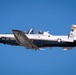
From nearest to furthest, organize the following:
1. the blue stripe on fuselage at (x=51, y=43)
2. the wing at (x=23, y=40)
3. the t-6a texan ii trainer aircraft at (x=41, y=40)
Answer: the wing at (x=23, y=40), the t-6a texan ii trainer aircraft at (x=41, y=40), the blue stripe on fuselage at (x=51, y=43)

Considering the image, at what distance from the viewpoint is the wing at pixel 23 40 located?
122 feet

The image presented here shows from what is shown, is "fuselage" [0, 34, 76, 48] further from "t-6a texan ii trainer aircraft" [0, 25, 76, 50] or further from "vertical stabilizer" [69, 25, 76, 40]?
"vertical stabilizer" [69, 25, 76, 40]

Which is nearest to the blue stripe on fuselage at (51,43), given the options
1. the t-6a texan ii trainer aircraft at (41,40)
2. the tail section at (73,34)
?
the t-6a texan ii trainer aircraft at (41,40)

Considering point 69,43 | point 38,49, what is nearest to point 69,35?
point 69,43

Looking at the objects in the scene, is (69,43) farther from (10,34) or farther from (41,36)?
(10,34)

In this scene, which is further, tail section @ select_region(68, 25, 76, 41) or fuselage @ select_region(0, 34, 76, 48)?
fuselage @ select_region(0, 34, 76, 48)

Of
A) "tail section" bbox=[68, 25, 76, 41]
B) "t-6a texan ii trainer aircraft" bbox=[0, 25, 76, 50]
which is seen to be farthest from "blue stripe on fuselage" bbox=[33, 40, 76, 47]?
"tail section" bbox=[68, 25, 76, 41]

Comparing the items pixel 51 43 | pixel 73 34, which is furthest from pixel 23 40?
pixel 73 34

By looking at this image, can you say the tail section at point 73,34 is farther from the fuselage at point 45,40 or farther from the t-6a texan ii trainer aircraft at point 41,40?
the fuselage at point 45,40

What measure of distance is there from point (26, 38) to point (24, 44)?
4.20 ft

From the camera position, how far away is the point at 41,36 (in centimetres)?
4025

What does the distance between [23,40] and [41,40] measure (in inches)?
99.0

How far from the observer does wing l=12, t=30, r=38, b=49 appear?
37328 mm

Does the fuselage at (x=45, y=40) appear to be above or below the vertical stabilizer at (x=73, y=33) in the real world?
below
